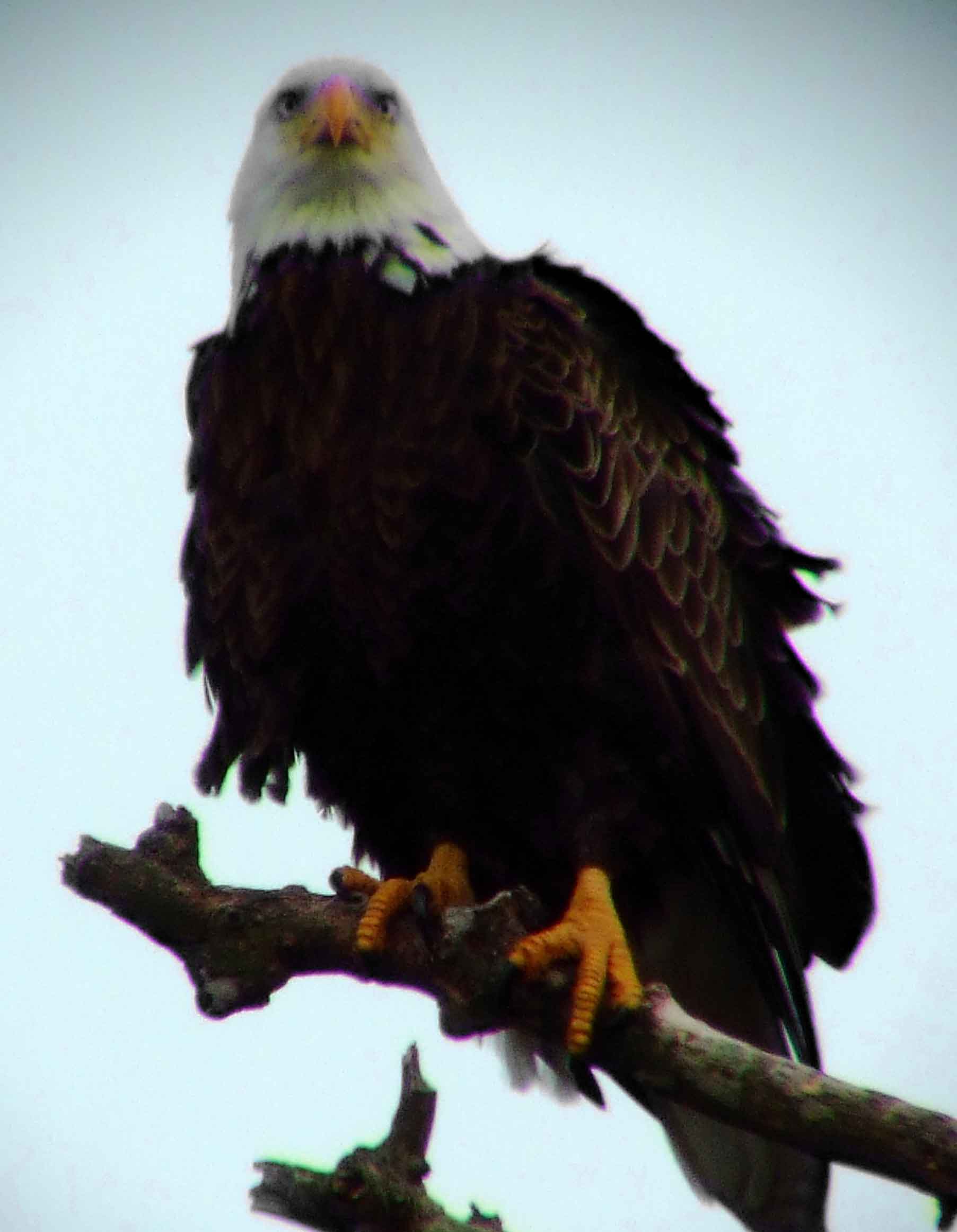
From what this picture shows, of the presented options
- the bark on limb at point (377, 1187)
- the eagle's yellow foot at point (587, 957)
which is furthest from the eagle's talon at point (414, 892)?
the bark on limb at point (377, 1187)

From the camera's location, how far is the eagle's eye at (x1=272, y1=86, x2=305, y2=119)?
461 cm

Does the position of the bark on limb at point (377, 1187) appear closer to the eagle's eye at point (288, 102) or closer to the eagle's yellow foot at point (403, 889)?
the eagle's yellow foot at point (403, 889)

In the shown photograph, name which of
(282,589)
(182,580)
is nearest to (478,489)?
(282,589)

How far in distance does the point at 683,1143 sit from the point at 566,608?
4.72 feet

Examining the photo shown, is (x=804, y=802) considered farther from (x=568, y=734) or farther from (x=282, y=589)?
(x=282, y=589)

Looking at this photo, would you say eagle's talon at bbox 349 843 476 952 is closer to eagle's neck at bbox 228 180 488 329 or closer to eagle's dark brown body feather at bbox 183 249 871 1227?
eagle's dark brown body feather at bbox 183 249 871 1227

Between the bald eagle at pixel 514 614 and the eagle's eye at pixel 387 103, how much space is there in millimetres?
167

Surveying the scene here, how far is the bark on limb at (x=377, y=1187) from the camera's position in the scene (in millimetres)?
3021

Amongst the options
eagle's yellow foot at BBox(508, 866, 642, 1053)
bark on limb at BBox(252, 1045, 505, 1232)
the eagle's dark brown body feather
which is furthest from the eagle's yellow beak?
bark on limb at BBox(252, 1045, 505, 1232)

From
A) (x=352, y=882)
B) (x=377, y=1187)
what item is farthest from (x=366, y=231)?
(x=377, y=1187)

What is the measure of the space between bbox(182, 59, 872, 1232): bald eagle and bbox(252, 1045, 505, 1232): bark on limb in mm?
479

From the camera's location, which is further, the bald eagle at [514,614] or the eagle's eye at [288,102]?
the eagle's eye at [288,102]

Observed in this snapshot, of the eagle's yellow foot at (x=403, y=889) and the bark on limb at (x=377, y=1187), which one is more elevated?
the eagle's yellow foot at (x=403, y=889)

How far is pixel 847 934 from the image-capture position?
4223 millimetres
